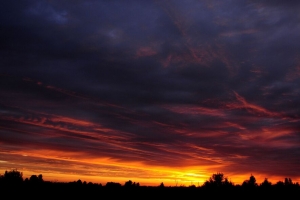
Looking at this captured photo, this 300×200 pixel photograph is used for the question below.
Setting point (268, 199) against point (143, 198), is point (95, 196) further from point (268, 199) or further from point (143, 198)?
point (268, 199)

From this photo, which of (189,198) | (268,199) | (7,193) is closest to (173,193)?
(189,198)

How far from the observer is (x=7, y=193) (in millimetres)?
44719

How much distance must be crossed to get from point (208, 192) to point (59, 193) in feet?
72.6

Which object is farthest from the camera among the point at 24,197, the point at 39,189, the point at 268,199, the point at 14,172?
the point at 14,172

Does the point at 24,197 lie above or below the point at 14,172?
below

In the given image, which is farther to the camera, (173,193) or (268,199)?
(173,193)

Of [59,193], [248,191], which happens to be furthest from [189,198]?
[59,193]

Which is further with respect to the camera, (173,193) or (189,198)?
(173,193)

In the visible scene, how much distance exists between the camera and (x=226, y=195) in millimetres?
49438

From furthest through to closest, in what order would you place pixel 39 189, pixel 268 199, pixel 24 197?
pixel 39 189 → pixel 268 199 → pixel 24 197

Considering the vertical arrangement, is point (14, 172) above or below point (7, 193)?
above

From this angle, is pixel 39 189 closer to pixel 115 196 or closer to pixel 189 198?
pixel 115 196

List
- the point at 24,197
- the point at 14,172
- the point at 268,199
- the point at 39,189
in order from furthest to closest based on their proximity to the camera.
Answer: the point at 14,172, the point at 39,189, the point at 268,199, the point at 24,197

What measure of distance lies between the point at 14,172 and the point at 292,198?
2339 inches
